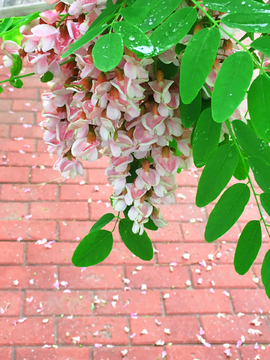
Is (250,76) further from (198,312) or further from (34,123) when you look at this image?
(34,123)

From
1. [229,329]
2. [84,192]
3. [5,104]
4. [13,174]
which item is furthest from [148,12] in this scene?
[5,104]

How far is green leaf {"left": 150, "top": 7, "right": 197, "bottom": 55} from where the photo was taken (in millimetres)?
385

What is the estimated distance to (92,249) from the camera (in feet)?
2.14

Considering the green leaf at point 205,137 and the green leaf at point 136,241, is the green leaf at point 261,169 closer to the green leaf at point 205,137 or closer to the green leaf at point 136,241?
the green leaf at point 205,137

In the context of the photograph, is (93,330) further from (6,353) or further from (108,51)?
(108,51)

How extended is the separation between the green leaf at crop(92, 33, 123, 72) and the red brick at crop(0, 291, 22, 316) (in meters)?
1.48

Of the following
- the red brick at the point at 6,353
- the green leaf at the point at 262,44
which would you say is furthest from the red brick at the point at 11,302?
the green leaf at the point at 262,44

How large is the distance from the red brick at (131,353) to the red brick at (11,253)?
1.69 ft

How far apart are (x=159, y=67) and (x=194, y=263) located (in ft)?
5.13

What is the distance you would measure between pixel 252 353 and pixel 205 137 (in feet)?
4.64

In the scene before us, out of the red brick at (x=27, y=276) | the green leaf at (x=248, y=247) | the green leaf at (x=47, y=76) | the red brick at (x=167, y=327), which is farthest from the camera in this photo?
the red brick at (x=27, y=276)

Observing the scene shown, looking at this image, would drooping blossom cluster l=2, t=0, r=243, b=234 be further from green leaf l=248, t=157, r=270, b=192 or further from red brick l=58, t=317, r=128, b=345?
red brick l=58, t=317, r=128, b=345

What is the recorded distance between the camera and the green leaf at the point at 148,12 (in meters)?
0.41

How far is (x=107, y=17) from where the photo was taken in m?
0.42
